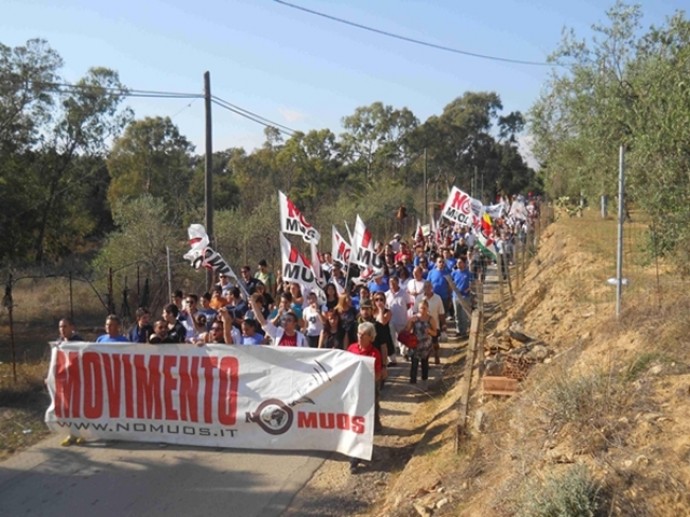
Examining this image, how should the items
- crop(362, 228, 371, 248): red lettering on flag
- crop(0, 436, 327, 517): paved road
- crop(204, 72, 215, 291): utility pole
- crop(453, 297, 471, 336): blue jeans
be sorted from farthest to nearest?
crop(204, 72, 215, 291): utility pole
crop(362, 228, 371, 248): red lettering on flag
crop(453, 297, 471, 336): blue jeans
crop(0, 436, 327, 517): paved road

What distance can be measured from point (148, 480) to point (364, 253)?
25.6ft

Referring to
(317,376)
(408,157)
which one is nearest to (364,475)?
(317,376)

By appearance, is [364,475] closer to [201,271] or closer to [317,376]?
[317,376]

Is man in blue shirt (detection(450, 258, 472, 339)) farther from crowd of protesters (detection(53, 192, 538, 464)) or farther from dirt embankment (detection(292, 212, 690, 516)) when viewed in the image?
dirt embankment (detection(292, 212, 690, 516))

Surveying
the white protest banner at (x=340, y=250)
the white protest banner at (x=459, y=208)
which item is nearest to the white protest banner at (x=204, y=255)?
the white protest banner at (x=340, y=250)

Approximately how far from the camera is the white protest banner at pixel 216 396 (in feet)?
26.2

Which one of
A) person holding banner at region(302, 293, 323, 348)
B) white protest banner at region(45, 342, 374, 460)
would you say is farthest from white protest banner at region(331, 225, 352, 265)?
white protest banner at region(45, 342, 374, 460)

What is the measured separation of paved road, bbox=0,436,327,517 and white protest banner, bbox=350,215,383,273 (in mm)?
6477

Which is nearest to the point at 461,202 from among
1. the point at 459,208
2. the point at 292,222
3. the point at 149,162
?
the point at 459,208

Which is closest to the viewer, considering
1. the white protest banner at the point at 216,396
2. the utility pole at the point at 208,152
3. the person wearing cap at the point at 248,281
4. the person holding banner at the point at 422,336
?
the white protest banner at the point at 216,396

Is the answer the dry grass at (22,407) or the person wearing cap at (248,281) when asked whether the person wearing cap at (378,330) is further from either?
the dry grass at (22,407)

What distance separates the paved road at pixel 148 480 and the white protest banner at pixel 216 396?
0.20 meters

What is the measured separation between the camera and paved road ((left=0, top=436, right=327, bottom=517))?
6906mm

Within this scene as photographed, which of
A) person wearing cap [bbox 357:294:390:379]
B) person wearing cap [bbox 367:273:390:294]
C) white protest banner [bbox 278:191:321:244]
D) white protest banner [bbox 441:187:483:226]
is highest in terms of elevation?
white protest banner [bbox 441:187:483:226]
